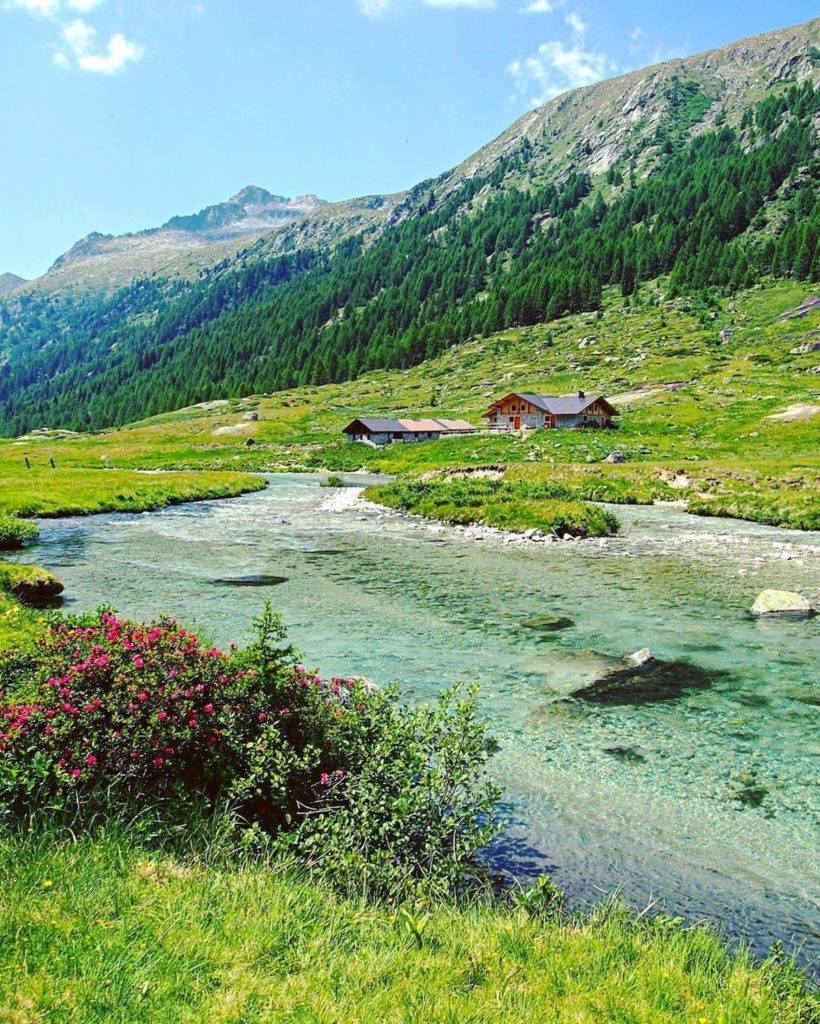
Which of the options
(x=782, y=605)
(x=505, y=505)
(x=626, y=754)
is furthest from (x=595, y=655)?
(x=505, y=505)

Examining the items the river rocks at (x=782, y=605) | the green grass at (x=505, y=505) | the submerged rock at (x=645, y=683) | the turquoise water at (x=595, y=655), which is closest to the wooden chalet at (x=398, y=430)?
the green grass at (x=505, y=505)

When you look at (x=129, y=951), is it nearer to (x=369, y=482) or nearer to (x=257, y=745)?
(x=257, y=745)

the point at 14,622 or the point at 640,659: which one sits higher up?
the point at 14,622

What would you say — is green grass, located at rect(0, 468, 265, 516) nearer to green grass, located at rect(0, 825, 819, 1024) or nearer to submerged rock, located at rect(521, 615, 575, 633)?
submerged rock, located at rect(521, 615, 575, 633)

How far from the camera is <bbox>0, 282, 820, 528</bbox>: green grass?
171ft

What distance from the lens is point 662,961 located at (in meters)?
5.90

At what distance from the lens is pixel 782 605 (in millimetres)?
19578

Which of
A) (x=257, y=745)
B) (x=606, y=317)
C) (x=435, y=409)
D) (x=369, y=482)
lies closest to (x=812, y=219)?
(x=606, y=317)

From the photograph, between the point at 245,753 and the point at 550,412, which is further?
the point at 550,412

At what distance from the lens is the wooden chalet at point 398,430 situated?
377 ft

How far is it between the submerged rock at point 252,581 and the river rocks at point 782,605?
56.8 ft

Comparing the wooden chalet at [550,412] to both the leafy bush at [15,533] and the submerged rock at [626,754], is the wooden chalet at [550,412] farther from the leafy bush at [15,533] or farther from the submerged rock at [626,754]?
the submerged rock at [626,754]

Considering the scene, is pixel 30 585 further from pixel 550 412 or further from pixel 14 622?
pixel 550 412

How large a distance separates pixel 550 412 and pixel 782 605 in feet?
300
